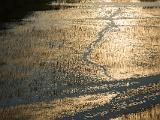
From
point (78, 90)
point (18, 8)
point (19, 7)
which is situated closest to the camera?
point (78, 90)

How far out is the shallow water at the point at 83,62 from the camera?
7195 millimetres

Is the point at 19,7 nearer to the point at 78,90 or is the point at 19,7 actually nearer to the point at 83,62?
the point at 83,62

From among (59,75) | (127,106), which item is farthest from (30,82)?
(127,106)

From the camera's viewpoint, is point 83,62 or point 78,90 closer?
point 78,90

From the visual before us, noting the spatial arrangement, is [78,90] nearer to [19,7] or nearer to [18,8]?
[18,8]

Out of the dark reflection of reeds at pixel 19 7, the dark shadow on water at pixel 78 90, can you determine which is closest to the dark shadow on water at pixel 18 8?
the dark reflection of reeds at pixel 19 7

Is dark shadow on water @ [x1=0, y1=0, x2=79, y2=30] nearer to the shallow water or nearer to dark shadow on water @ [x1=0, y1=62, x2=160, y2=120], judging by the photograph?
the shallow water

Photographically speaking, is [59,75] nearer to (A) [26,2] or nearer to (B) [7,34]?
(B) [7,34]

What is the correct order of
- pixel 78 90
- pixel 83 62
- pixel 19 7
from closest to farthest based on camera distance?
1. pixel 78 90
2. pixel 83 62
3. pixel 19 7

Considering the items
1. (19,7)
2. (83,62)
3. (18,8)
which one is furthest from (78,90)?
(19,7)

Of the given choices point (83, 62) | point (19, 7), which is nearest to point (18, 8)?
point (19, 7)

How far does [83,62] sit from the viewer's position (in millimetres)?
9078

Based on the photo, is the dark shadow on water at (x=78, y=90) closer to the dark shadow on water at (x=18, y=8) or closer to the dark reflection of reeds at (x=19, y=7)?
the dark shadow on water at (x=18, y=8)

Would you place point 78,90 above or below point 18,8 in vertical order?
below
